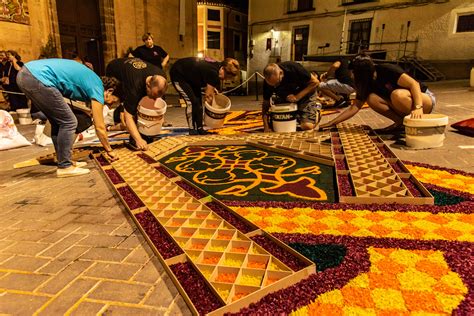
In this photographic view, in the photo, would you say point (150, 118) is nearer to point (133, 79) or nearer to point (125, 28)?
point (133, 79)

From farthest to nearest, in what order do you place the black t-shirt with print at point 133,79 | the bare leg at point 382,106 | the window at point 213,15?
the window at point 213,15 → the bare leg at point 382,106 → the black t-shirt with print at point 133,79

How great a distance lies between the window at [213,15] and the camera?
85.8 ft

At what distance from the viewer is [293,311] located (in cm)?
126

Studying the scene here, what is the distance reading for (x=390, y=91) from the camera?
3820 mm

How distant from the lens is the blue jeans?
111 inches

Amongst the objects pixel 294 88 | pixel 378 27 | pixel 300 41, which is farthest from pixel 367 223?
pixel 300 41

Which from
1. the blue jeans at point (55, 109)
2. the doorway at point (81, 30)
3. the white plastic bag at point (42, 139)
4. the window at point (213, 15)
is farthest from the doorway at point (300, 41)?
the blue jeans at point (55, 109)

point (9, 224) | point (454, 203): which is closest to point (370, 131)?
point (454, 203)

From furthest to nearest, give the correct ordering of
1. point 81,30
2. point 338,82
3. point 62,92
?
point 81,30 → point 338,82 → point 62,92

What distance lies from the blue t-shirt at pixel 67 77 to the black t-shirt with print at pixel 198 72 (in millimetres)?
1785

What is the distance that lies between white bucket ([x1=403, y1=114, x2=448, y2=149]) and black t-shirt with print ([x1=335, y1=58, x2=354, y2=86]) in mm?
3451

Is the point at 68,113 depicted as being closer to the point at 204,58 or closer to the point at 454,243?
the point at 204,58

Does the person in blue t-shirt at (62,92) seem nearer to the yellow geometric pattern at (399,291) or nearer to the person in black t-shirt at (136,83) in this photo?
the person in black t-shirt at (136,83)

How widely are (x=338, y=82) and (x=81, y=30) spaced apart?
837cm
